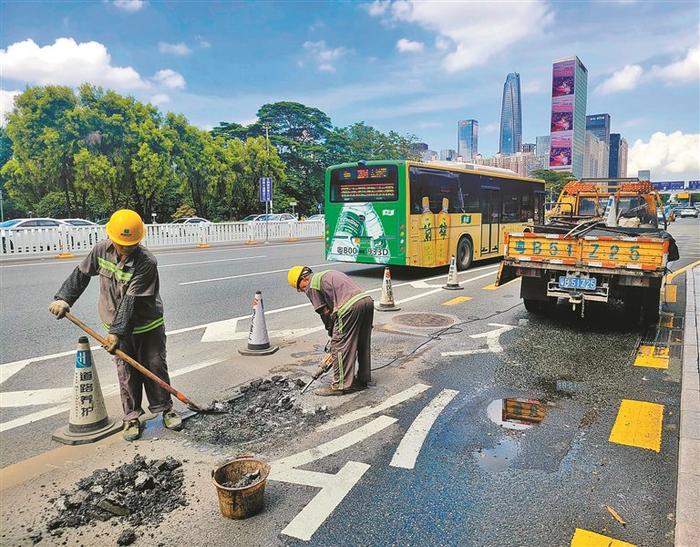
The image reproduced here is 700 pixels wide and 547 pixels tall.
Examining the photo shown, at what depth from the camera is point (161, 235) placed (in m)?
22.7

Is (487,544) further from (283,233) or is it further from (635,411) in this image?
(283,233)

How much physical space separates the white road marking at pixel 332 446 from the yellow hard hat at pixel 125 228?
1.96 metres

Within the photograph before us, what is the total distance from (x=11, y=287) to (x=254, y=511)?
10678 millimetres

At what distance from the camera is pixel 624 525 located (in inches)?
112

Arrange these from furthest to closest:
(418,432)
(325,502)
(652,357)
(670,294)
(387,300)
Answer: (670,294)
(387,300)
(652,357)
(418,432)
(325,502)

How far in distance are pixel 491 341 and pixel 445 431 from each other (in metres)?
3.01

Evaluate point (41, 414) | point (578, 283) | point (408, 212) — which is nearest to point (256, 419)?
point (41, 414)

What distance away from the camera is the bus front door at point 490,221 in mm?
14938

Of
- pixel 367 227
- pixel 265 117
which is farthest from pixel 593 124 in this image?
pixel 367 227

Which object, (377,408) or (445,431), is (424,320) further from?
(445,431)

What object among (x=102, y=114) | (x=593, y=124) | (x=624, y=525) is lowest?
(x=624, y=525)

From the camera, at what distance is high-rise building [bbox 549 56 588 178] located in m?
103

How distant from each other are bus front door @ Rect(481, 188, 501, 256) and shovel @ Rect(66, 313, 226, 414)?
12.0 m

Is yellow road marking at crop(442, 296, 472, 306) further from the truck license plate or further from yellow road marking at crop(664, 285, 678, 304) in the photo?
yellow road marking at crop(664, 285, 678, 304)
